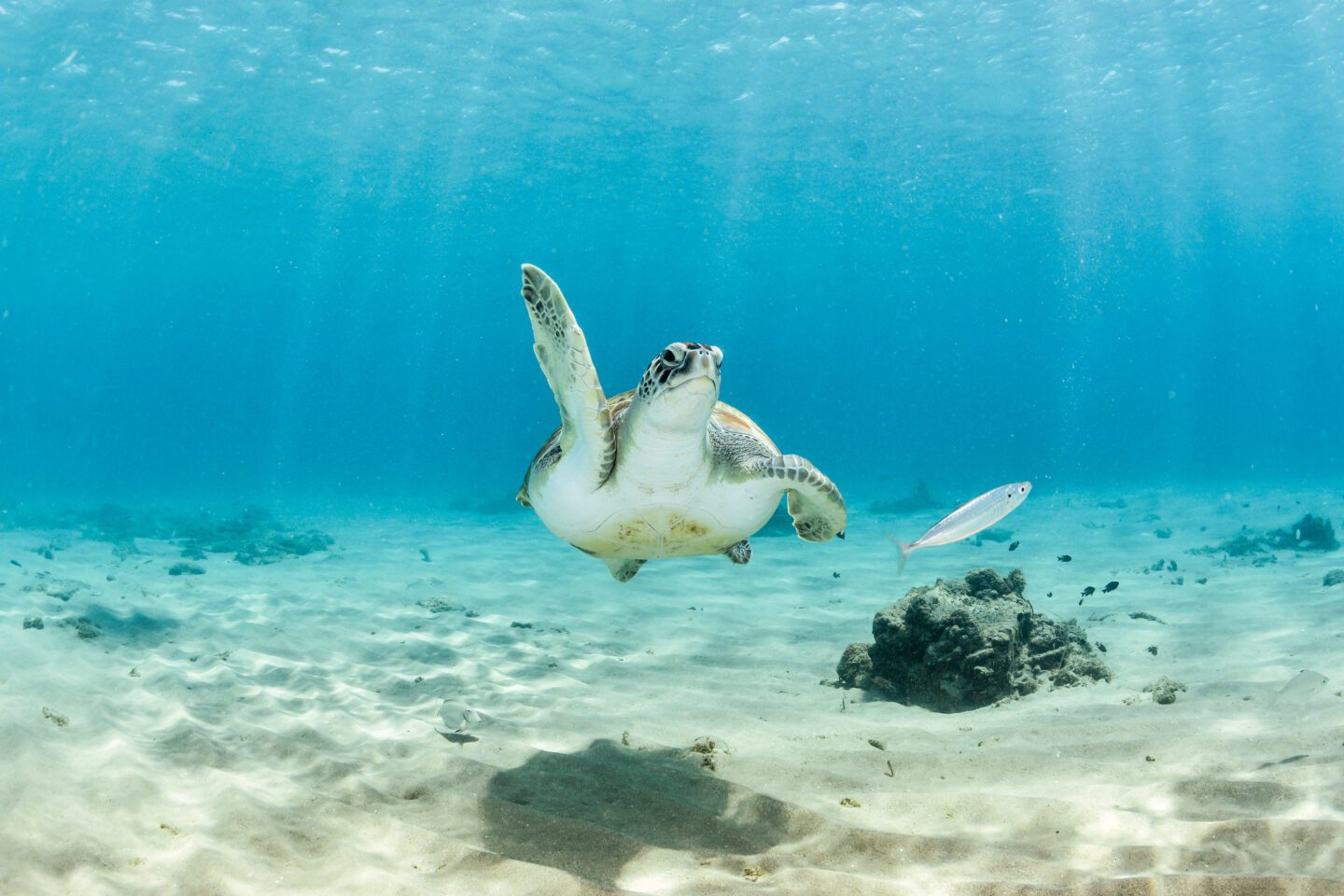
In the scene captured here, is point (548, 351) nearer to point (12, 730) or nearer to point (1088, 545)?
point (12, 730)

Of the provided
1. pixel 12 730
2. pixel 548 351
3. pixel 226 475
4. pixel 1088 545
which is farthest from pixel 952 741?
pixel 226 475

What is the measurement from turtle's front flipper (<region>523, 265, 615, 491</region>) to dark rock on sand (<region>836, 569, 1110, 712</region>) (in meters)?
2.89

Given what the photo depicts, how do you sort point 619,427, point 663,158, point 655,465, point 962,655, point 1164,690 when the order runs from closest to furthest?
point 655,465, point 619,427, point 1164,690, point 962,655, point 663,158

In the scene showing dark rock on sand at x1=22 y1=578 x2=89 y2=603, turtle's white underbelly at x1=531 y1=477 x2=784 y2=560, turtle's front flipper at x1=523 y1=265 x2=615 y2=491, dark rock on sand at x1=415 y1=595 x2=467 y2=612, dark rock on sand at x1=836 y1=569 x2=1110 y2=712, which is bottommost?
dark rock on sand at x1=22 y1=578 x2=89 y2=603

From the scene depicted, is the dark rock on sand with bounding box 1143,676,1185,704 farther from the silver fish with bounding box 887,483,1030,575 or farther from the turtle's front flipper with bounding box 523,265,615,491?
the turtle's front flipper with bounding box 523,265,615,491

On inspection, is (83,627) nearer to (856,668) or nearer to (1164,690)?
(856,668)

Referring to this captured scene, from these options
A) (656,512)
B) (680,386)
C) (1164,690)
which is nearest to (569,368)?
(680,386)

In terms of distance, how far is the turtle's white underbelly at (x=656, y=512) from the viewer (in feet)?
13.0

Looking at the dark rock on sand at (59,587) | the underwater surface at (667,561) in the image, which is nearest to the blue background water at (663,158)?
the underwater surface at (667,561)

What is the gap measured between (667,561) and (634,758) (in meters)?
9.33

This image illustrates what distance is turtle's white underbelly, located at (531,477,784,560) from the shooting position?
397 centimetres

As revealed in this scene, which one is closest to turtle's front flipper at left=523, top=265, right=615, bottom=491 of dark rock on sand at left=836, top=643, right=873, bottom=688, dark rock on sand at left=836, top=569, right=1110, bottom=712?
dark rock on sand at left=836, top=569, right=1110, bottom=712

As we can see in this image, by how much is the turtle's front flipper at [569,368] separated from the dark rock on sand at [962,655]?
289cm

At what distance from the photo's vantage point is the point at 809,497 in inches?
166
